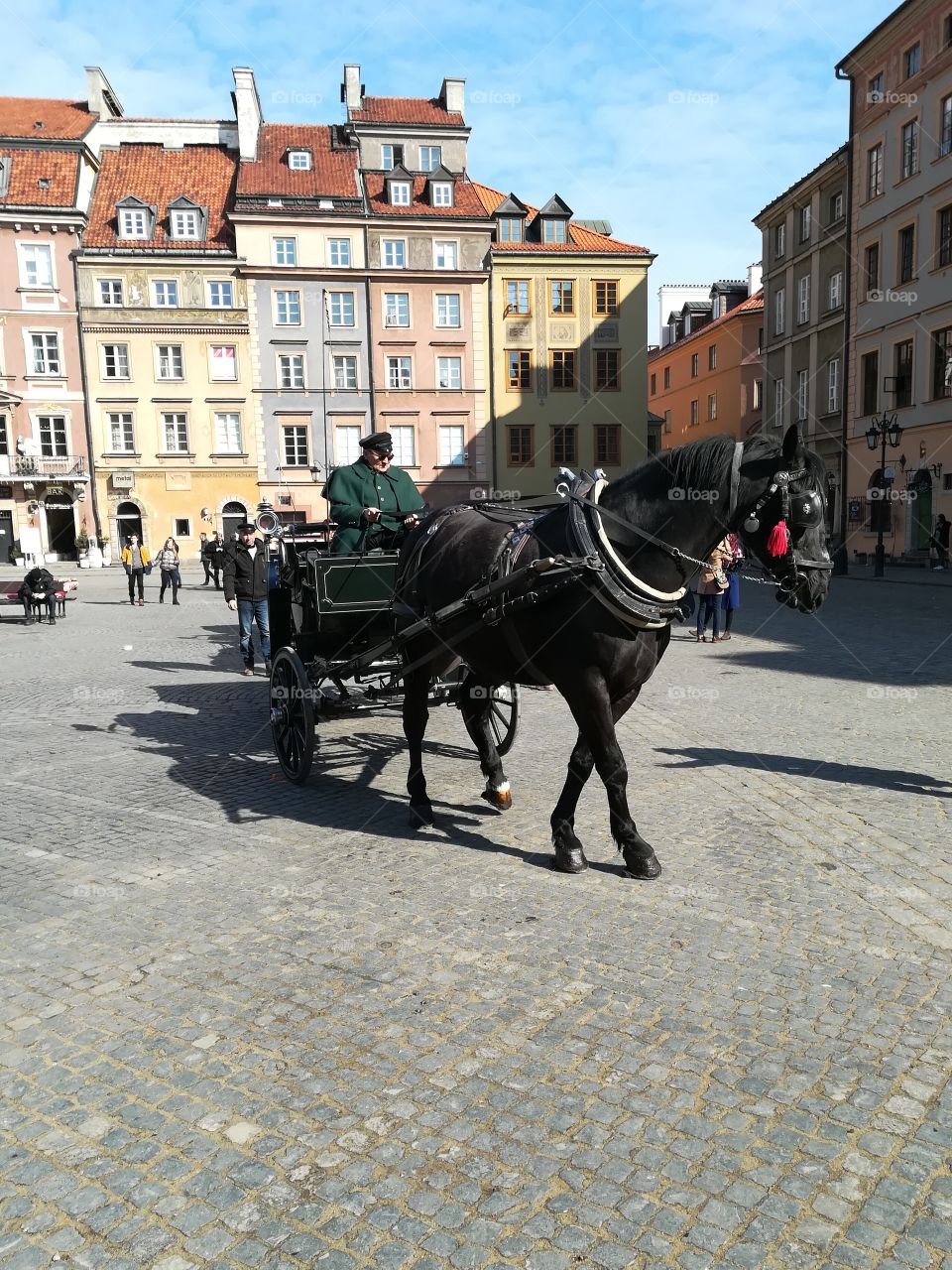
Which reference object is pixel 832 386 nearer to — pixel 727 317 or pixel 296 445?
pixel 727 317

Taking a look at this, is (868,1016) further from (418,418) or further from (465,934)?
(418,418)

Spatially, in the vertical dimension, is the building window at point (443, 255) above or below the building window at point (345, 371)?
above

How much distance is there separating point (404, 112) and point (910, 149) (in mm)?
24714

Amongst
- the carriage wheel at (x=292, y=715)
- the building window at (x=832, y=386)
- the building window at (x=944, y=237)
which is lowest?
the carriage wheel at (x=292, y=715)

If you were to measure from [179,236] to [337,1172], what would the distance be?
148 ft

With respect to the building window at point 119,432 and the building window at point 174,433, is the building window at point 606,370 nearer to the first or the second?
the building window at point 174,433

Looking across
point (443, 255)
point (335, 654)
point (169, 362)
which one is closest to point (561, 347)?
point (443, 255)

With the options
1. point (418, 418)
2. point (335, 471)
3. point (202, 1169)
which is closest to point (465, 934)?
point (202, 1169)

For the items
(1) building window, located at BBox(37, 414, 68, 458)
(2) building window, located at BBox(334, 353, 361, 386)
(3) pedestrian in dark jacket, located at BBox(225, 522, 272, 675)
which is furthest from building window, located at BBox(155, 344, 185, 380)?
(3) pedestrian in dark jacket, located at BBox(225, 522, 272, 675)

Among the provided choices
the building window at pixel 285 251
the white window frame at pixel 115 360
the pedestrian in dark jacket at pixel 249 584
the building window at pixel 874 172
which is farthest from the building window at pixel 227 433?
the pedestrian in dark jacket at pixel 249 584

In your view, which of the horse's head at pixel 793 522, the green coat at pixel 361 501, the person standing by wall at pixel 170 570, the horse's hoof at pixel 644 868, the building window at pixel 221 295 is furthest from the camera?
the building window at pixel 221 295

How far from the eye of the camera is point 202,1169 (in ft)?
8.63

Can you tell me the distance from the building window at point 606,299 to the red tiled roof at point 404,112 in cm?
1024

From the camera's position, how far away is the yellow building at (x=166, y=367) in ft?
132
